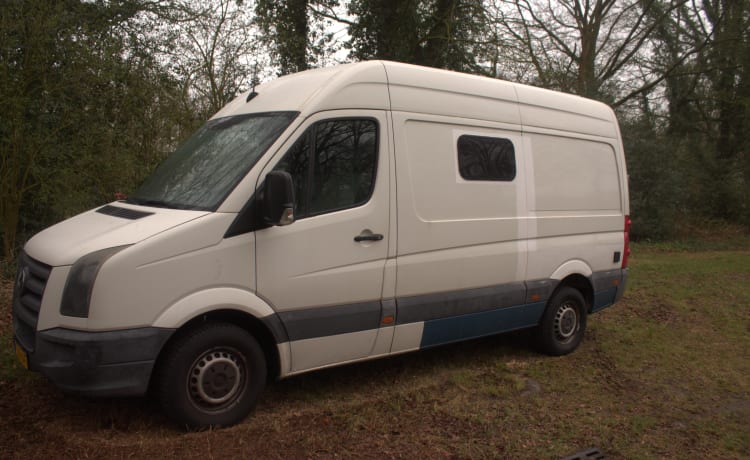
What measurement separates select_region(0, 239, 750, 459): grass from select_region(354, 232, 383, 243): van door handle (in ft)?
4.08

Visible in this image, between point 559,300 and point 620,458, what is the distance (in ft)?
7.66

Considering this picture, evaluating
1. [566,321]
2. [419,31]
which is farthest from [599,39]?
[566,321]

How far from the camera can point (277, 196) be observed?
3.99m

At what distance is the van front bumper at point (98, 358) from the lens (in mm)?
3648

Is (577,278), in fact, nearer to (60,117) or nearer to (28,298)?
(28,298)

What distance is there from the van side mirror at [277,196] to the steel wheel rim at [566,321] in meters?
3.42

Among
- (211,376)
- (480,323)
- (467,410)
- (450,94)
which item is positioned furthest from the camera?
(480,323)

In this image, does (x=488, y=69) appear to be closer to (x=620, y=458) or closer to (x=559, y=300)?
(x=559, y=300)

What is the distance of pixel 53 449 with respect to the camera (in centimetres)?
376

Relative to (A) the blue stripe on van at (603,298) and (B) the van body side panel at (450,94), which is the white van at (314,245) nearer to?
(B) the van body side panel at (450,94)

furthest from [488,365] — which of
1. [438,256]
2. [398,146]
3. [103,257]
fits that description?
[103,257]

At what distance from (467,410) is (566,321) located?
2123 millimetres

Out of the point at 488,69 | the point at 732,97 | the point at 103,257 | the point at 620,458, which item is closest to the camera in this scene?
the point at 103,257

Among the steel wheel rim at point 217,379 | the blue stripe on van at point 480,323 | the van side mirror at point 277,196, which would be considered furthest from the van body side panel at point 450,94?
the steel wheel rim at point 217,379
